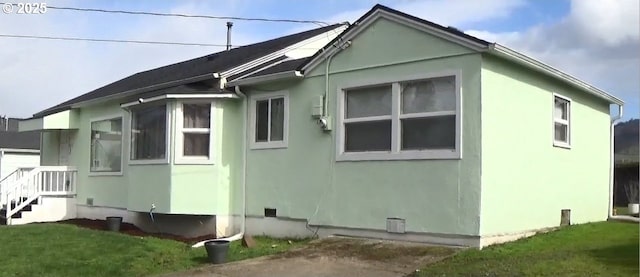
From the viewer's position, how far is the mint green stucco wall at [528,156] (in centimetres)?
1007

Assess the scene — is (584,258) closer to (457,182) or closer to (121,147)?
(457,182)

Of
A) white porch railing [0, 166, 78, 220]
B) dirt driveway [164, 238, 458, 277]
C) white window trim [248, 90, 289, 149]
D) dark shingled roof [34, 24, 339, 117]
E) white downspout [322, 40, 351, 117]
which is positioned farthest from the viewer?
white porch railing [0, 166, 78, 220]

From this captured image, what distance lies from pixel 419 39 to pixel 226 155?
4989 mm

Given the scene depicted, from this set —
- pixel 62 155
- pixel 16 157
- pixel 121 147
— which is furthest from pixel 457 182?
pixel 16 157

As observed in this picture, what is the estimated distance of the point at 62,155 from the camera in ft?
63.1

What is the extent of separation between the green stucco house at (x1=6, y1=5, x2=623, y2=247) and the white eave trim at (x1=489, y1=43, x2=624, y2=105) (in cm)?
4

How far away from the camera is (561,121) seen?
12.5m

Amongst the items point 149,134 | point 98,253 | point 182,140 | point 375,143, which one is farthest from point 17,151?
point 375,143

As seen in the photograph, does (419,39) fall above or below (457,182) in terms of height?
above

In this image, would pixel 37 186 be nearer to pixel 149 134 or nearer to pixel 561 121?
pixel 149 134

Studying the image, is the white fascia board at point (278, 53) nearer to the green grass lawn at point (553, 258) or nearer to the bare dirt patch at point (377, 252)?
the bare dirt patch at point (377, 252)

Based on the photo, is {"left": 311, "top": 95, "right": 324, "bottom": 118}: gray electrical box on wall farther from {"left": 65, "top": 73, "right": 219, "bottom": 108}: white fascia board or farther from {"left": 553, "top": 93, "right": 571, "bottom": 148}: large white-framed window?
{"left": 553, "top": 93, "right": 571, "bottom": 148}: large white-framed window

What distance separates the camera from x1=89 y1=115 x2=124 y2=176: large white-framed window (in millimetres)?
16438

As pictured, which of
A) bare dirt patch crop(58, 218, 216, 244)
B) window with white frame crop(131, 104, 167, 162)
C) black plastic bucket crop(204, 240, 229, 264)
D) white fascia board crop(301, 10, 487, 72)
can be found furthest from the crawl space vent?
window with white frame crop(131, 104, 167, 162)
